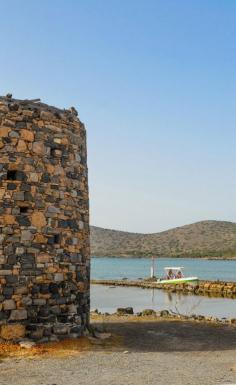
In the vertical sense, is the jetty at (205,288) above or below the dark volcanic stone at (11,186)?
below

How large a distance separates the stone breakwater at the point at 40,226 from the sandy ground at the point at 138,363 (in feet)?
4.10

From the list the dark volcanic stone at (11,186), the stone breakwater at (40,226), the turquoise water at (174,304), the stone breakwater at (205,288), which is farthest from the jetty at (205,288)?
the dark volcanic stone at (11,186)

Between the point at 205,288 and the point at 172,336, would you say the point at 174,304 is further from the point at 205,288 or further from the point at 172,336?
the point at 172,336

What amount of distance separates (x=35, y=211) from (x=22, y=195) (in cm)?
50

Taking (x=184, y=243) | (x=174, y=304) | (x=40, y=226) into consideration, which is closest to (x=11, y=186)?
(x=40, y=226)

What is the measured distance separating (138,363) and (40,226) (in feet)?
13.3

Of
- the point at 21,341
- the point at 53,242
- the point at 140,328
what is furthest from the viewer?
the point at 140,328

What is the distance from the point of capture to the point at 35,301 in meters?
12.3

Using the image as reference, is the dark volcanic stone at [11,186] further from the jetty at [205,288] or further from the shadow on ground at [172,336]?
the jetty at [205,288]

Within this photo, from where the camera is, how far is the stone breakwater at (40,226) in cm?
1214

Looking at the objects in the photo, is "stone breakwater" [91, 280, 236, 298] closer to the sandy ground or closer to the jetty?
the jetty

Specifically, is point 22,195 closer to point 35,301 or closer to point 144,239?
point 35,301

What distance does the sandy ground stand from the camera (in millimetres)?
9117

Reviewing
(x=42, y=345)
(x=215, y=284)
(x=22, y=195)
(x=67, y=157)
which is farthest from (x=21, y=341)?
(x=215, y=284)
